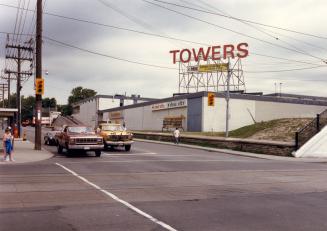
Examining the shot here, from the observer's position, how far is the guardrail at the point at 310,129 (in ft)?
104

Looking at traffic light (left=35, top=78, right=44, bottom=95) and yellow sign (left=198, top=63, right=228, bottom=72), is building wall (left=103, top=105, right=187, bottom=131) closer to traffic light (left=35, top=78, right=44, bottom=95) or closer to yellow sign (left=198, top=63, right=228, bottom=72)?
yellow sign (left=198, top=63, right=228, bottom=72)

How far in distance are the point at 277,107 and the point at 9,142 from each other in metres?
42.4

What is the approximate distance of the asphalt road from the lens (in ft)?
27.3

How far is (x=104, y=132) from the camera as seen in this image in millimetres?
30469

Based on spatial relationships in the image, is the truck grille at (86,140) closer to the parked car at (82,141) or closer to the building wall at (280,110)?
the parked car at (82,141)

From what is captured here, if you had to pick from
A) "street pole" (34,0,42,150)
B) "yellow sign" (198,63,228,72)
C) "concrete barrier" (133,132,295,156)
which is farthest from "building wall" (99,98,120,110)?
"street pole" (34,0,42,150)

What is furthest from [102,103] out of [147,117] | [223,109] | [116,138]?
[116,138]

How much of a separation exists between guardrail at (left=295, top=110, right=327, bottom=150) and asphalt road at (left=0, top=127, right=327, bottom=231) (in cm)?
1380

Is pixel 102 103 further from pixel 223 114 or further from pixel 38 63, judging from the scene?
pixel 38 63

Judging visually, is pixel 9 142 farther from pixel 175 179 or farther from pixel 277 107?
pixel 277 107

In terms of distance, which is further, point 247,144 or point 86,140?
point 247,144

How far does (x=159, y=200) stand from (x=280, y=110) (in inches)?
1944

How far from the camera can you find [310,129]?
1288 inches

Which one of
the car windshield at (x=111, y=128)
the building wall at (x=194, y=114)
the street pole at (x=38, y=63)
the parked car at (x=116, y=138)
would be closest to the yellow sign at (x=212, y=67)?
the building wall at (x=194, y=114)
